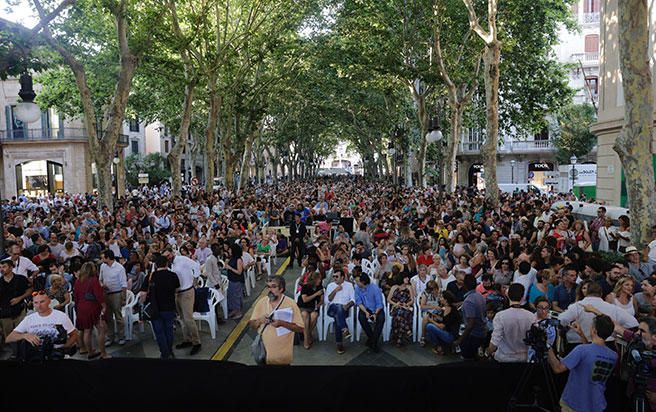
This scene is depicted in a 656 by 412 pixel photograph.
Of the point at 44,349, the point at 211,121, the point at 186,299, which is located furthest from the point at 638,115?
the point at 211,121

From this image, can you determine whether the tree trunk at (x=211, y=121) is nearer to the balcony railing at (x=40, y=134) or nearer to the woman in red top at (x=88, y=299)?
the woman in red top at (x=88, y=299)

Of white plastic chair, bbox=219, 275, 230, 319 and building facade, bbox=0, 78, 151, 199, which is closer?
white plastic chair, bbox=219, 275, 230, 319

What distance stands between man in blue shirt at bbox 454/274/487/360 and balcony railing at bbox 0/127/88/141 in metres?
42.7

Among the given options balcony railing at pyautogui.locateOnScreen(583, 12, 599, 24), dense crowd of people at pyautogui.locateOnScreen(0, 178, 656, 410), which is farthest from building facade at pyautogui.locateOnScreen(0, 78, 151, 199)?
balcony railing at pyautogui.locateOnScreen(583, 12, 599, 24)

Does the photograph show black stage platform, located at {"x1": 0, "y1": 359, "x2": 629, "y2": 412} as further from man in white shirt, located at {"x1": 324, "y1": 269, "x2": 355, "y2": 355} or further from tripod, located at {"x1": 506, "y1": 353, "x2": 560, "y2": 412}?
man in white shirt, located at {"x1": 324, "y1": 269, "x2": 355, "y2": 355}

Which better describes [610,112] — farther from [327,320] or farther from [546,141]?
[546,141]

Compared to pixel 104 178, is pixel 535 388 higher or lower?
lower

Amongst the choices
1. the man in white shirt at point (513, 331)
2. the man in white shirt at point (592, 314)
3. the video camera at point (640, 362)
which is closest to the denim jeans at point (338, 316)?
the man in white shirt at point (513, 331)

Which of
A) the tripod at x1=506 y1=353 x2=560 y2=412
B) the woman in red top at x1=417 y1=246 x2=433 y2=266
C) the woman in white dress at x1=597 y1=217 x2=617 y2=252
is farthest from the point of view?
the woman in white dress at x1=597 y1=217 x2=617 y2=252

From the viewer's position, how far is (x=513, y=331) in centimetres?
568

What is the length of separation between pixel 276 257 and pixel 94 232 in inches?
222

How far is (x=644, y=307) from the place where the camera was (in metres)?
6.48

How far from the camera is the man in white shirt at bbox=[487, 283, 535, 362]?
5.68 metres

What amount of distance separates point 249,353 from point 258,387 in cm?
285
